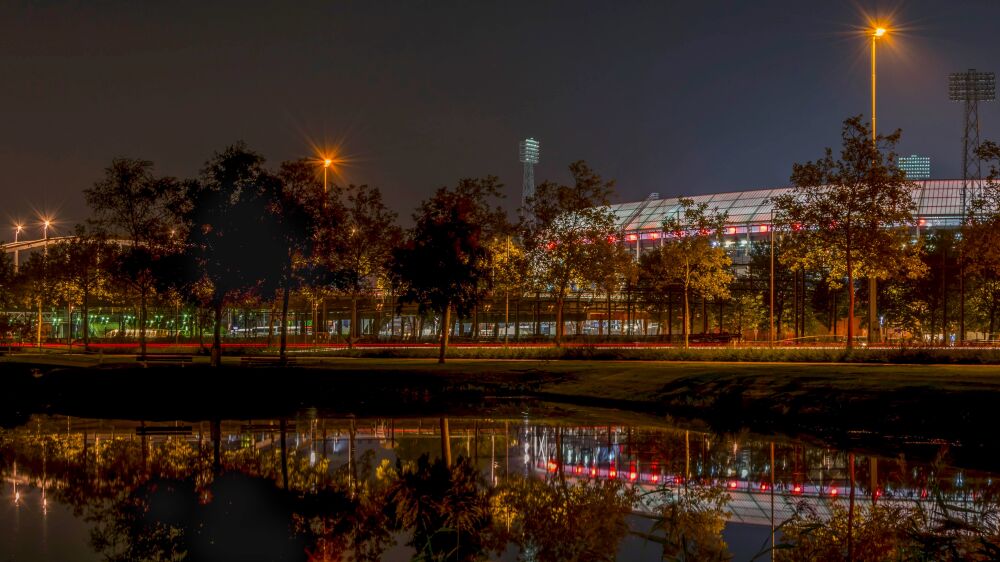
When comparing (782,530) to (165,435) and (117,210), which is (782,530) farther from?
(117,210)

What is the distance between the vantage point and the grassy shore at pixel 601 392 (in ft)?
79.8

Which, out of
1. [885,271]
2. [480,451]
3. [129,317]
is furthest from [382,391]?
[129,317]

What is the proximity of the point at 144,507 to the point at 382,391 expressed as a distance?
755 inches

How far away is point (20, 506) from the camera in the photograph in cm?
1611

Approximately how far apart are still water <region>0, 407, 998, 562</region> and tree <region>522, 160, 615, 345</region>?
25553mm

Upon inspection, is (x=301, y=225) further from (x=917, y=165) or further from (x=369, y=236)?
(x=917, y=165)

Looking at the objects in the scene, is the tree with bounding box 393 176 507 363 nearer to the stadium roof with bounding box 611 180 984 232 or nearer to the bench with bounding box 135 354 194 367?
the bench with bounding box 135 354 194 367

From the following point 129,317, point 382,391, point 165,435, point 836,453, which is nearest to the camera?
point 836,453

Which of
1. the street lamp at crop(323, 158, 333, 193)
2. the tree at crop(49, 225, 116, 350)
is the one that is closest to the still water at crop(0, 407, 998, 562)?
the street lamp at crop(323, 158, 333, 193)

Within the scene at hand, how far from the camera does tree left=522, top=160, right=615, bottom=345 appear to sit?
5084 cm

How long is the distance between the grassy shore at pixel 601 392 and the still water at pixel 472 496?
8.10 feet

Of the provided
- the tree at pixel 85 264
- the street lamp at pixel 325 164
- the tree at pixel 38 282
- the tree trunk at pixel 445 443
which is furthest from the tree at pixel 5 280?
the tree trunk at pixel 445 443

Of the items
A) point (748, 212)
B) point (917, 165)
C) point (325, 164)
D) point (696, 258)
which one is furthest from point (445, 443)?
point (917, 165)

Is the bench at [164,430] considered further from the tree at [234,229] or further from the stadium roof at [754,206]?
the stadium roof at [754,206]
